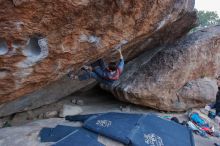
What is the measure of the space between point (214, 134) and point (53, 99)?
482cm

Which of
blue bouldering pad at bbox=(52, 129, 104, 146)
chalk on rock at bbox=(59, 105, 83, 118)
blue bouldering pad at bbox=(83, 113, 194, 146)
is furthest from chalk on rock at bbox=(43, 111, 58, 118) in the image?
blue bouldering pad at bbox=(52, 129, 104, 146)

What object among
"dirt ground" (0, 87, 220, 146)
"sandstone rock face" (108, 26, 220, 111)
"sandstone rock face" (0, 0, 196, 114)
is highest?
"sandstone rock face" (0, 0, 196, 114)

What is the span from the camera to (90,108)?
332 inches

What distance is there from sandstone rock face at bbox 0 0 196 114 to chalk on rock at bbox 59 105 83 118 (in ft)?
7.02

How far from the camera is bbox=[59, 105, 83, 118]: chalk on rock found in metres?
7.67

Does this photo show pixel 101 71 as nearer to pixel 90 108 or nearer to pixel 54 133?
pixel 54 133

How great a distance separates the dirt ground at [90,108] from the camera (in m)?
7.35

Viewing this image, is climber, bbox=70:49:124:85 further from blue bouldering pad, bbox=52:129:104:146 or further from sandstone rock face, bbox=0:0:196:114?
blue bouldering pad, bbox=52:129:104:146

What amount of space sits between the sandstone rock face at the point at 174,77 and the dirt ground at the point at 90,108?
0.35 m

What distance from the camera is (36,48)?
4.71 meters

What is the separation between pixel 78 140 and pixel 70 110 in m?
2.62

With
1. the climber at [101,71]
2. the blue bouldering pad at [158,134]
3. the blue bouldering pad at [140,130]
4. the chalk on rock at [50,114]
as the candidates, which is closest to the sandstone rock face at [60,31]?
the climber at [101,71]

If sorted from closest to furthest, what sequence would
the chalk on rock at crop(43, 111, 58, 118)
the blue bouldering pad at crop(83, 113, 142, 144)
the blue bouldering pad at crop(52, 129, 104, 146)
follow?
1. the blue bouldering pad at crop(52, 129, 104, 146)
2. the blue bouldering pad at crop(83, 113, 142, 144)
3. the chalk on rock at crop(43, 111, 58, 118)

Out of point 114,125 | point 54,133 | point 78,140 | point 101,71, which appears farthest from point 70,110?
point 78,140
